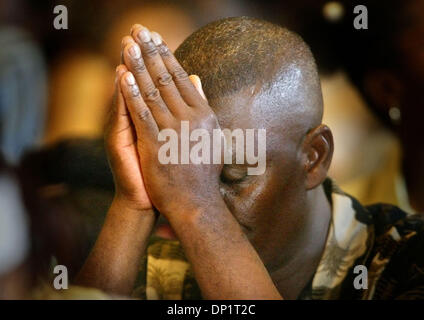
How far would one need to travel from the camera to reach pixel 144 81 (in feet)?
4.30

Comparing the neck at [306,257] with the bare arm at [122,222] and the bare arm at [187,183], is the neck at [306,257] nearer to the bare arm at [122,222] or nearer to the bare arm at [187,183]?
the bare arm at [187,183]

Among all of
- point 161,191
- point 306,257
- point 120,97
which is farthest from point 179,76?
point 306,257

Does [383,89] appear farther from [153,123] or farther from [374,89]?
[153,123]

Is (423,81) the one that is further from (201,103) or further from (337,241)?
(201,103)

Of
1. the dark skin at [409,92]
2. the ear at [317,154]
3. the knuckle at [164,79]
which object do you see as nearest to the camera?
the knuckle at [164,79]

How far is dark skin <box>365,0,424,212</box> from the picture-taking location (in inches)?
61.3

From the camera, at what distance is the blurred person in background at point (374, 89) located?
1.51 meters

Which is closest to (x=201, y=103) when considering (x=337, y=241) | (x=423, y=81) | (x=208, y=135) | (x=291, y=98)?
(x=208, y=135)

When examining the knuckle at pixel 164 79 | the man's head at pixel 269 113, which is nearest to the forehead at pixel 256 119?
the man's head at pixel 269 113

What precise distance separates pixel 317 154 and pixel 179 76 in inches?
14.0

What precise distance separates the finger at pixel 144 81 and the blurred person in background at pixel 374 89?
0.34m

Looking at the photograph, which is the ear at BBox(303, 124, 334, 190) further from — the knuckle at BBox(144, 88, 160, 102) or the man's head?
the knuckle at BBox(144, 88, 160, 102)

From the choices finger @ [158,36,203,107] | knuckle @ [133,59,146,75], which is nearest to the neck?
finger @ [158,36,203,107]

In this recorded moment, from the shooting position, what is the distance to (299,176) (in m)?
1.46
